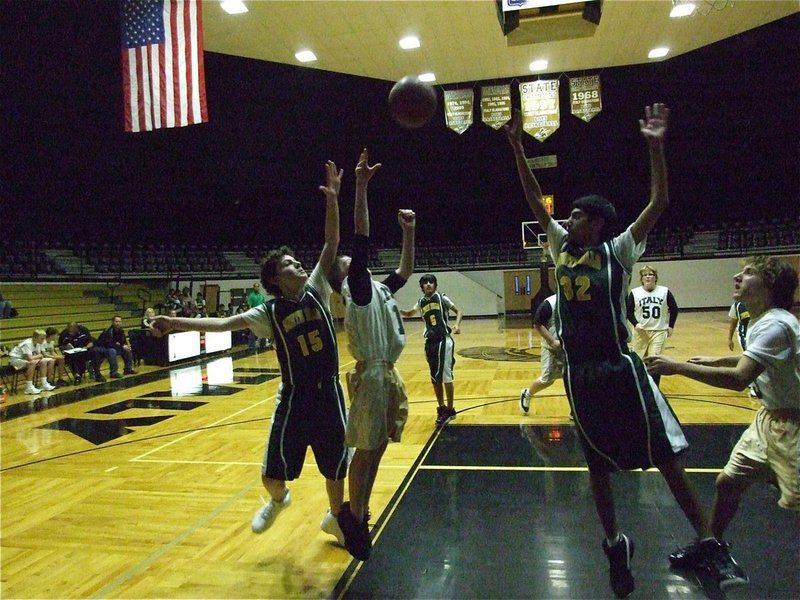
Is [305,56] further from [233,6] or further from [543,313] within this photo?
[543,313]

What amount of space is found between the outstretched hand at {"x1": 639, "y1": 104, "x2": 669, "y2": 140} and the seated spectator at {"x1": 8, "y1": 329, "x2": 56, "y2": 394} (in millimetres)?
9925

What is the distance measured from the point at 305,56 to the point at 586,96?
20.4ft

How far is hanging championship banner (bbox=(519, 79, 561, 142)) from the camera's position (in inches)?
464

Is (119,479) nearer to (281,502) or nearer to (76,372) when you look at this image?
(281,502)

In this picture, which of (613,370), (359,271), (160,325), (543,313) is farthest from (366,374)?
(543,313)

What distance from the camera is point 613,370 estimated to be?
7.86 feet

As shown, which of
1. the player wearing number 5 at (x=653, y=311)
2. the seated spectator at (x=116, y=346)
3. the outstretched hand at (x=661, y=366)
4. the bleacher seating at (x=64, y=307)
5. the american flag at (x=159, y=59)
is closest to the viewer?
the outstretched hand at (x=661, y=366)

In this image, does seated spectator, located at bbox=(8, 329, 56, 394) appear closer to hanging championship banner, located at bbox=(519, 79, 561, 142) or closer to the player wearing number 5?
the player wearing number 5

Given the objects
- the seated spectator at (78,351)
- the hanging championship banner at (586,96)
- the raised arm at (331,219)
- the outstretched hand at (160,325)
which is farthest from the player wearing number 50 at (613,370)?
the hanging championship banner at (586,96)

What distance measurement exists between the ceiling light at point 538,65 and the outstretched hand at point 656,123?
37.1 ft

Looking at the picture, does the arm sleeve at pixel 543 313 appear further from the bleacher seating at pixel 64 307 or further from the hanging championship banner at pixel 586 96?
the bleacher seating at pixel 64 307

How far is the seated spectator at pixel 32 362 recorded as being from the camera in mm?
9219

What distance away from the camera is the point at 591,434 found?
244cm

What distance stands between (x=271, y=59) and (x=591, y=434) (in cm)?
1205
